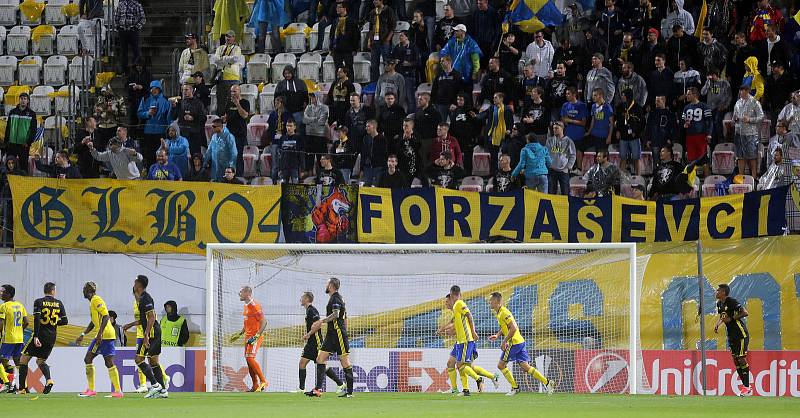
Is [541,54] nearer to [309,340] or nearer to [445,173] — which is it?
[445,173]

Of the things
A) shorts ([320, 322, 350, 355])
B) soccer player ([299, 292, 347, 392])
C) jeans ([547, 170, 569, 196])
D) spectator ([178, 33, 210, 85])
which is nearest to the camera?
shorts ([320, 322, 350, 355])

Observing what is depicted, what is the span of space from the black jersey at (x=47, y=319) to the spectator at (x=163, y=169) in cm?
465

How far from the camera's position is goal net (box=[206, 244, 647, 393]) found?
19922 millimetres

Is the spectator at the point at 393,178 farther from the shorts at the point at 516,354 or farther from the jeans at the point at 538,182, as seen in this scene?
the shorts at the point at 516,354

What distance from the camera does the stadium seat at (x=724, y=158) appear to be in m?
21.9

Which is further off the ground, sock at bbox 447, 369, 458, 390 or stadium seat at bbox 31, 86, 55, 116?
stadium seat at bbox 31, 86, 55, 116

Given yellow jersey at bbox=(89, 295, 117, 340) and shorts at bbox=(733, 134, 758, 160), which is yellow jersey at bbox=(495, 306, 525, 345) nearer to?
yellow jersey at bbox=(89, 295, 117, 340)

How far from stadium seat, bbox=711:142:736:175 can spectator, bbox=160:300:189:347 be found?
9.28m

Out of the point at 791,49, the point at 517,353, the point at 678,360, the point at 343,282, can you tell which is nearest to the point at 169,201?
the point at 343,282

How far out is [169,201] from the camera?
20.6m

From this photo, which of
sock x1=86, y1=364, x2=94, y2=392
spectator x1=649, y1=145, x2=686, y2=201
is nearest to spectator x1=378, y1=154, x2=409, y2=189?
spectator x1=649, y1=145, x2=686, y2=201

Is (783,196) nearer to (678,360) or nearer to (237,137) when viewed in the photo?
(678,360)

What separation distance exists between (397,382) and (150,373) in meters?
4.23

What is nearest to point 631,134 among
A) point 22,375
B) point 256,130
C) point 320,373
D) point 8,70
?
point 256,130
